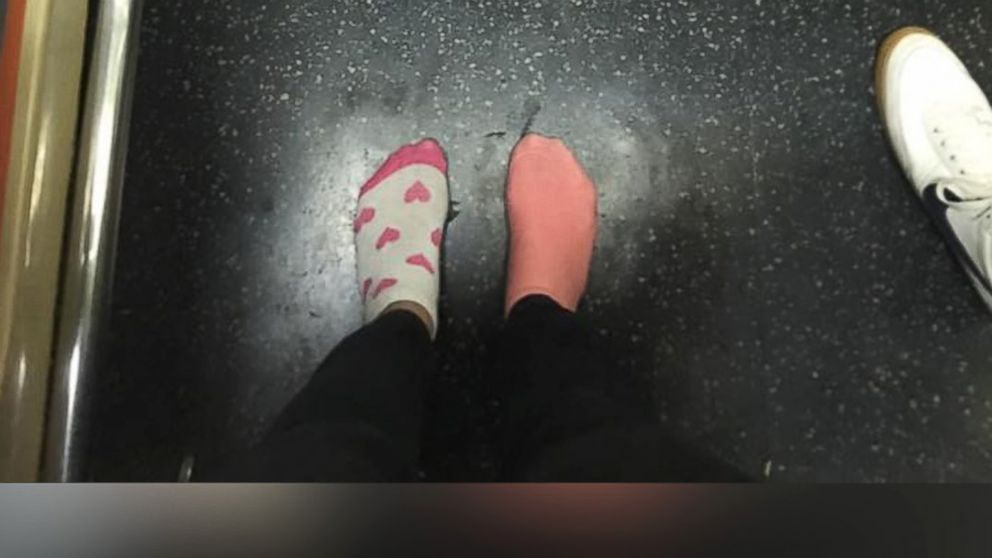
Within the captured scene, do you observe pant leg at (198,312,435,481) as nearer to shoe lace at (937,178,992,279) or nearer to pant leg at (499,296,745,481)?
pant leg at (499,296,745,481)

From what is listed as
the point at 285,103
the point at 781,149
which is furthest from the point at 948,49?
the point at 285,103

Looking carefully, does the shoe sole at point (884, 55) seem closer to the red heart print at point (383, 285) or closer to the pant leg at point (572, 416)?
the pant leg at point (572, 416)

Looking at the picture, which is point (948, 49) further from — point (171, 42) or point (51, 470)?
point (51, 470)

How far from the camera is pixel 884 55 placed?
945mm

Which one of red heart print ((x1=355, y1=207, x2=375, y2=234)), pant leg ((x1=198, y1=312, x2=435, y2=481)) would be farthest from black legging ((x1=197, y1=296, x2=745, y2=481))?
red heart print ((x1=355, y1=207, x2=375, y2=234))

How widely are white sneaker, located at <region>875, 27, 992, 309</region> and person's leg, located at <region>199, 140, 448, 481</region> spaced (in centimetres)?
46

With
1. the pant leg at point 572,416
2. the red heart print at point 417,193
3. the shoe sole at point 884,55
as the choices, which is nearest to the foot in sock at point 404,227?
the red heart print at point 417,193

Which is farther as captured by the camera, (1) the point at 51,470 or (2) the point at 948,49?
(2) the point at 948,49

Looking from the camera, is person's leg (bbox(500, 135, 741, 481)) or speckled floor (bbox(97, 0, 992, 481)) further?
speckled floor (bbox(97, 0, 992, 481))

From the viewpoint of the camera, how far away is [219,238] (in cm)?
92

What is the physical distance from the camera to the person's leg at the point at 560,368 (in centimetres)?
68

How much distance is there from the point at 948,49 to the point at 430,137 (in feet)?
1.75

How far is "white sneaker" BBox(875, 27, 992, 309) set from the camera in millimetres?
911

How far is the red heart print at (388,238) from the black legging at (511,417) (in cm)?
8
